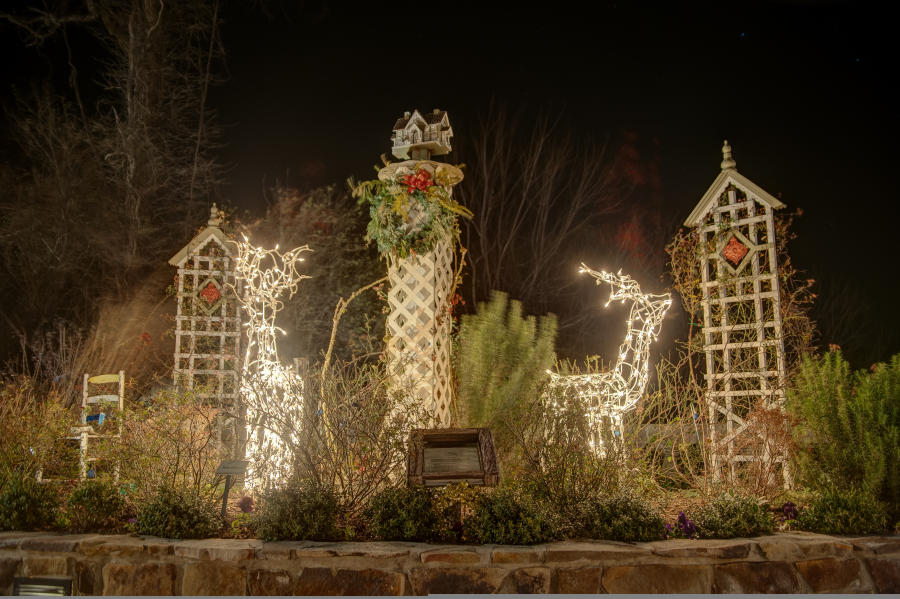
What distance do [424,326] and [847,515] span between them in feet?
9.16

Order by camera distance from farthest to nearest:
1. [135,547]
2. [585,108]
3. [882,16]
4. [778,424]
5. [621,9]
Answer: [585,108]
[621,9]
[882,16]
[778,424]
[135,547]

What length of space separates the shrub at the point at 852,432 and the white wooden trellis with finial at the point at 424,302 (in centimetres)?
236

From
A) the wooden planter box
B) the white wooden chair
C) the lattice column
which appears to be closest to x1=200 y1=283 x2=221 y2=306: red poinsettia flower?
the white wooden chair

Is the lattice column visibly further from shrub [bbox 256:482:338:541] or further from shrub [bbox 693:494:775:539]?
shrub [bbox 693:494:775:539]

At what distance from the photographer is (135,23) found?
876 centimetres

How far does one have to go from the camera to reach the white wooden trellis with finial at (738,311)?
Result: 15.0 ft

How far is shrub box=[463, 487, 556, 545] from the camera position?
11.5 feet

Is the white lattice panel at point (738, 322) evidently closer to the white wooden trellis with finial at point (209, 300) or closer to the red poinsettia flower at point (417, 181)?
the red poinsettia flower at point (417, 181)

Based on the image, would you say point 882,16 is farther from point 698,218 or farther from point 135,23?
point 135,23

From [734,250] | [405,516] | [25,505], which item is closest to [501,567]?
[405,516]

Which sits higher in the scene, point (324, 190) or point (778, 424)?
point (324, 190)

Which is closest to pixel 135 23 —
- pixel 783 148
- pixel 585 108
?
pixel 585 108

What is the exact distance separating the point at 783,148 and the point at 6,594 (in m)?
9.33

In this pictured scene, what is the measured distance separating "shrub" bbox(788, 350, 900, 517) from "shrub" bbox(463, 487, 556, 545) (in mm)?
1721
